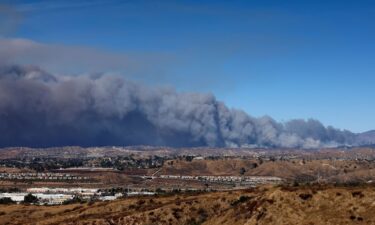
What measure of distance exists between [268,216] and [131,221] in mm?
36076

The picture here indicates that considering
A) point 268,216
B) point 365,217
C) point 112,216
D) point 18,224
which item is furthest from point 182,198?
point 365,217

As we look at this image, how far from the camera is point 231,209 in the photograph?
105438 mm

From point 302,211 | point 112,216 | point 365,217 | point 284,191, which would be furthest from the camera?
point 112,216

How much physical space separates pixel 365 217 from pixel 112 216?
5989cm

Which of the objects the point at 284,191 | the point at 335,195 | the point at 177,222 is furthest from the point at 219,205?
the point at 335,195

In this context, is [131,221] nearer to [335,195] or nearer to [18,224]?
[18,224]

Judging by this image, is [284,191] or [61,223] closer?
[284,191]

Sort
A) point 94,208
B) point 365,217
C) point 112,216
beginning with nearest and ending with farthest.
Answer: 1. point 365,217
2. point 112,216
3. point 94,208

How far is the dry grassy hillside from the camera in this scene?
8856 centimetres

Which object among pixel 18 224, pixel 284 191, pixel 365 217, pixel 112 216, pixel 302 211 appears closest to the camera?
pixel 365 217

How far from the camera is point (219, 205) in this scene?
416ft

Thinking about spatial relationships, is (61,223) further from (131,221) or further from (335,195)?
(335,195)

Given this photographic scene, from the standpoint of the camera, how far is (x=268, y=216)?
304 ft

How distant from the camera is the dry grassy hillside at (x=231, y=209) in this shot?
88562 millimetres
